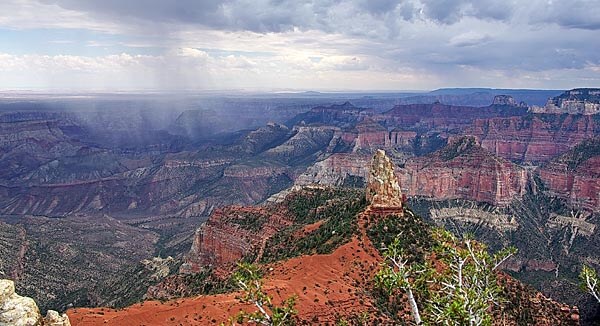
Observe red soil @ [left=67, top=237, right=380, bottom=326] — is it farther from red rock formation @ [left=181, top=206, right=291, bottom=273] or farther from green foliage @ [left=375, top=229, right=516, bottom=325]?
red rock formation @ [left=181, top=206, right=291, bottom=273]

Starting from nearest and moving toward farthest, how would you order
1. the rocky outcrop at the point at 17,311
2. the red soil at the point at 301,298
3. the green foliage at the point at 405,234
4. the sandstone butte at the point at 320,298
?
the rocky outcrop at the point at 17,311, the red soil at the point at 301,298, the sandstone butte at the point at 320,298, the green foliage at the point at 405,234

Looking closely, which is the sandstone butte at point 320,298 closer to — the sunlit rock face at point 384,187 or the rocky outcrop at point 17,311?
the sunlit rock face at point 384,187

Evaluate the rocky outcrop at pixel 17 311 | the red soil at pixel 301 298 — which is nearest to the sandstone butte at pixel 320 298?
the red soil at pixel 301 298

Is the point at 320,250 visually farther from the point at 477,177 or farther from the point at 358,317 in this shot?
the point at 477,177

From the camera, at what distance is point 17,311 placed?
23.3 m

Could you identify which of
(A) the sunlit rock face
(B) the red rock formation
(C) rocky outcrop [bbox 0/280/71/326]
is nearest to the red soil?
(A) the sunlit rock face

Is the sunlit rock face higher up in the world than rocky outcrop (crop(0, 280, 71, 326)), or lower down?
lower down

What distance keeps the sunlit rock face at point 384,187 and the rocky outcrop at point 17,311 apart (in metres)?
54.3

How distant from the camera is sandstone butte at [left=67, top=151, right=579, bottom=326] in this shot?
5072 cm

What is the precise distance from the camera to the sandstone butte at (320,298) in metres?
50.7

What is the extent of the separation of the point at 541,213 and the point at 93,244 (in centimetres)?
16819

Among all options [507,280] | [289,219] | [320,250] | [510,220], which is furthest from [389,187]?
[510,220]

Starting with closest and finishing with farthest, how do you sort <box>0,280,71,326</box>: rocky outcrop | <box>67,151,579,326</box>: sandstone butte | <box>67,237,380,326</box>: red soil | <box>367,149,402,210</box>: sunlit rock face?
<box>0,280,71,326</box>: rocky outcrop
<box>67,237,380,326</box>: red soil
<box>67,151,579,326</box>: sandstone butte
<box>367,149,402,210</box>: sunlit rock face

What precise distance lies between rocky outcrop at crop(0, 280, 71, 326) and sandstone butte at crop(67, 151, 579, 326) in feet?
84.5
